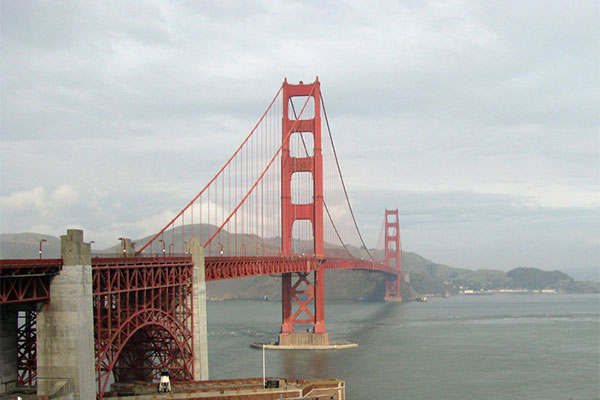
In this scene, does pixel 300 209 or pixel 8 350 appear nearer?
pixel 8 350

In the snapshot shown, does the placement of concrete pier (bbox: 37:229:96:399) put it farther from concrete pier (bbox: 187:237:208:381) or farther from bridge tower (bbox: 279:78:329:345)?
bridge tower (bbox: 279:78:329:345)

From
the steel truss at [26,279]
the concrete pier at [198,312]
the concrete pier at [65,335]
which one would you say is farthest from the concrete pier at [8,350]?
the concrete pier at [198,312]

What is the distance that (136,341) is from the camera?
4169cm

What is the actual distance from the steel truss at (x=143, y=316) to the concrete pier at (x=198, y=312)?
337 mm

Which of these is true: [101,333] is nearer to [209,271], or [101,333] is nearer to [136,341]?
[136,341]

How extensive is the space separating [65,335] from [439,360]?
4279 centimetres

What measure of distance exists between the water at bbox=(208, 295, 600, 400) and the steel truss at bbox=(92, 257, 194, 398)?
11.0 m

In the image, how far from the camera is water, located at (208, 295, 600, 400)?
163 feet

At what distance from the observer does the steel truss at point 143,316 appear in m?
31.9

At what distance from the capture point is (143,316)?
120 feet

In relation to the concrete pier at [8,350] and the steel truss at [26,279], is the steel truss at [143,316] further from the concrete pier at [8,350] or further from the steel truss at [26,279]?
the concrete pier at [8,350]

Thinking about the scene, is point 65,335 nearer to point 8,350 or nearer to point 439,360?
point 8,350

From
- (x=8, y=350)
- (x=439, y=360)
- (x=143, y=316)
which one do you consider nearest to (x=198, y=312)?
(x=143, y=316)

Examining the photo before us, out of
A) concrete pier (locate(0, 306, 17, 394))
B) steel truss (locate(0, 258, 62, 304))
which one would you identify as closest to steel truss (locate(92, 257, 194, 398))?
steel truss (locate(0, 258, 62, 304))
